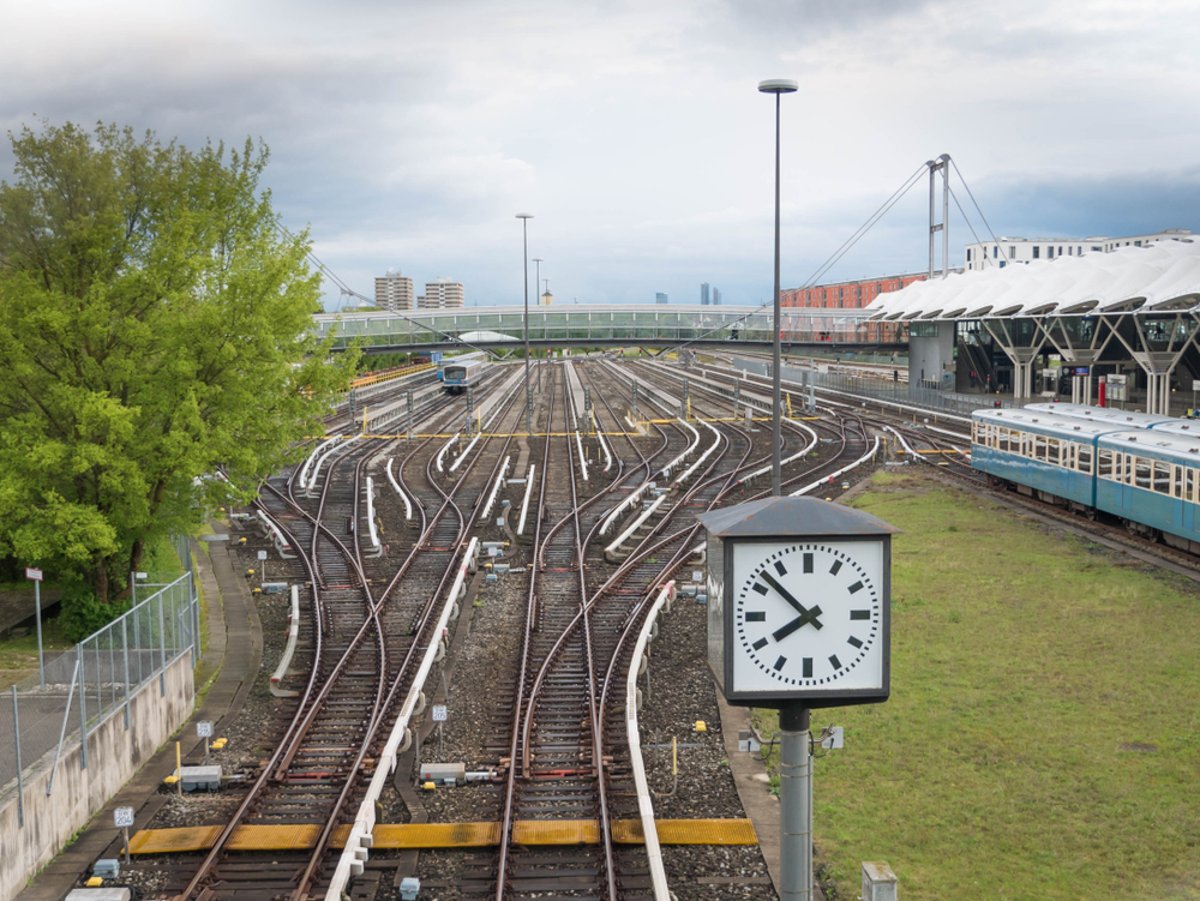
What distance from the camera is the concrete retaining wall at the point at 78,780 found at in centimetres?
1241

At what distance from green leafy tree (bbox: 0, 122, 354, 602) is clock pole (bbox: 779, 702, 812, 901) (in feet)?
48.1

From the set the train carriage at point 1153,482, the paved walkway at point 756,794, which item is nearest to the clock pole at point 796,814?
the paved walkway at point 756,794

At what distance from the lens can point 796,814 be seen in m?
6.71

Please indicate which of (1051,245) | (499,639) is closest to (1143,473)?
(499,639)

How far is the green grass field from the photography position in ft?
39.8

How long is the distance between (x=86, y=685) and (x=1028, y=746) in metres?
12.2

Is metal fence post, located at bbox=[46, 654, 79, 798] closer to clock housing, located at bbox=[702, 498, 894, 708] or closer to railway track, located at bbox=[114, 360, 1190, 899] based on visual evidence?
railway track, located at bbox=[114, 360, 1190, 899]

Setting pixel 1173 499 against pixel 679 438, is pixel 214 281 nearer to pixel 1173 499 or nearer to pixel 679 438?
pixel 1173 499

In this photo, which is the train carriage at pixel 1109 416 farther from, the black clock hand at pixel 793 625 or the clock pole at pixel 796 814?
the black clock hand at pixel 793 625

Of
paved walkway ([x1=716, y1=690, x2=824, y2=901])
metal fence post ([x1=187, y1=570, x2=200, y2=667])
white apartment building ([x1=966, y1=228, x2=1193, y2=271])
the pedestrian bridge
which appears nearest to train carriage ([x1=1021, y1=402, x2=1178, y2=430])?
paved walkway ([x1=716, y1=690, x2=824, y2=901])

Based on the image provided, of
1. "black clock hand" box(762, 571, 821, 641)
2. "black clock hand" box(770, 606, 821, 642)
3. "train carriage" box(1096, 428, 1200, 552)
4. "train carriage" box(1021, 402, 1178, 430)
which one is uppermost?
"black clock hand" box(762, 571, 821, 641)

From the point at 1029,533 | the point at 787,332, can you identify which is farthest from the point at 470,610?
the point at 787,332

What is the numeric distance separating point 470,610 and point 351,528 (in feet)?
32.6

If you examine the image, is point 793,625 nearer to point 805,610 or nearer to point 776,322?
point 805,610
